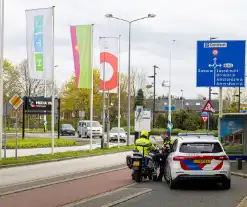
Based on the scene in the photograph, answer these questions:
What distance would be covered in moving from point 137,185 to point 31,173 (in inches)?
209

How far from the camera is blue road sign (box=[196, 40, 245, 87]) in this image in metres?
24.9

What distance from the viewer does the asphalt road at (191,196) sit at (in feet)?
36.3

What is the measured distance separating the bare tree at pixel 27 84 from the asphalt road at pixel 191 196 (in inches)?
2255

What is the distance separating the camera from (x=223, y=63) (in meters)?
25.0

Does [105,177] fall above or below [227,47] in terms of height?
below

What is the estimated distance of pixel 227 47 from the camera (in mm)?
24922

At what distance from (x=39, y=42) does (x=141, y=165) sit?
12.3 m

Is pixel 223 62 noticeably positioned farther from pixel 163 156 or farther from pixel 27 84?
pixel 27 84

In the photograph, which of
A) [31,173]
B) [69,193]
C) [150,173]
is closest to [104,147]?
[31,173]

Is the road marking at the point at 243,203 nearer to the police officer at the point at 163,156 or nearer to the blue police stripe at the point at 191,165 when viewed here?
the blue police stripe at the point at 191,165

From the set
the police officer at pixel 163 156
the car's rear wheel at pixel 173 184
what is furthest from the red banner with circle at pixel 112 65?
the car's rear wheel at pixel 173 184

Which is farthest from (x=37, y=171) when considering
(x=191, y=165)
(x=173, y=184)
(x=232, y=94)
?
(x=232, y=94)

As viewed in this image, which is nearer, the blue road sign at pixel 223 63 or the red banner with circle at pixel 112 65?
the blue road sign at pixel 223 63

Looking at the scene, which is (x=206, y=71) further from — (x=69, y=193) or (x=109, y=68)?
(x=69, y=193)
